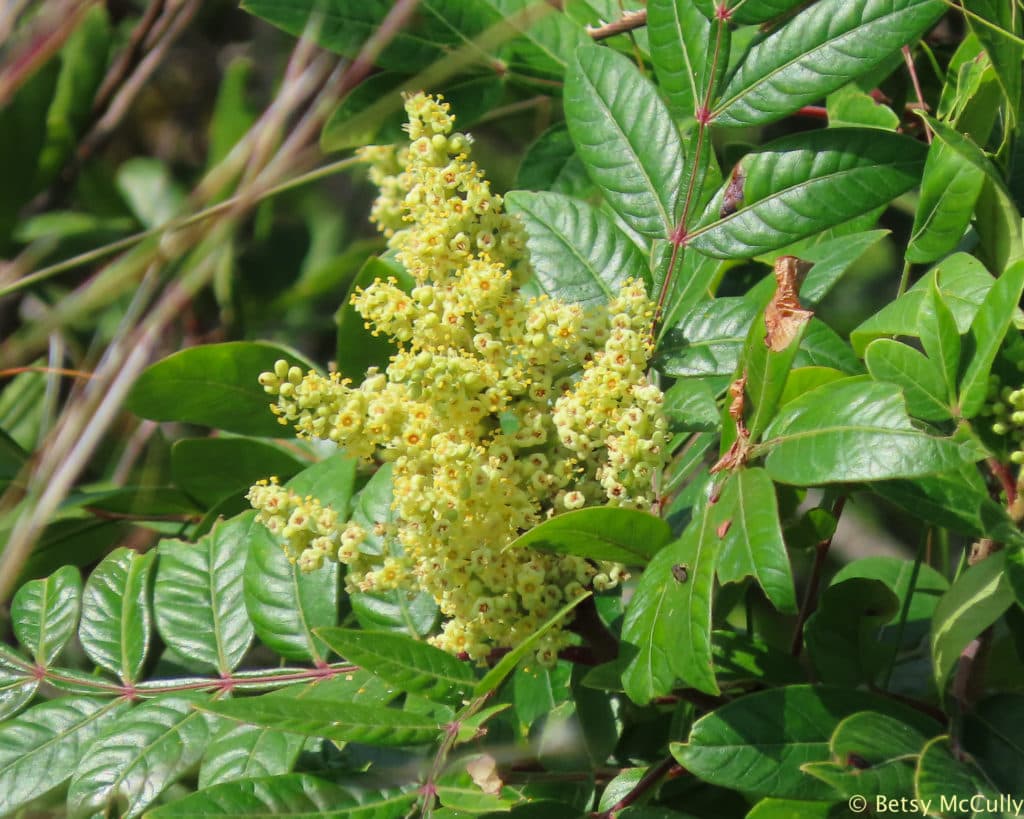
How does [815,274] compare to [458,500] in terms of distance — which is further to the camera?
[815,274]

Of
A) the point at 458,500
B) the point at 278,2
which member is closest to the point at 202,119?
the point at 278,2

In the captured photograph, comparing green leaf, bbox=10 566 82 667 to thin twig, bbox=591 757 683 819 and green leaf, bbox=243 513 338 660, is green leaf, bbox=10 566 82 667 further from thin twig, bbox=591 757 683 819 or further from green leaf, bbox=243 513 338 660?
thin twig, bbox=591 757 683 819

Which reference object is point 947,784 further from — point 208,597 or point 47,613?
point 47,613

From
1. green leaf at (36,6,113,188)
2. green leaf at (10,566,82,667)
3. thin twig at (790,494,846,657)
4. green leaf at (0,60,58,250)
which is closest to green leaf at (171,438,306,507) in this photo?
green leaf at (10,566,82,667)

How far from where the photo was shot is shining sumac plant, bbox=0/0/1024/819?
3.13 feet

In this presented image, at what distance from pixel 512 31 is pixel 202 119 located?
2480mm

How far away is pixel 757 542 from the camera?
0.87 metres

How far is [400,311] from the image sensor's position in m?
1.05

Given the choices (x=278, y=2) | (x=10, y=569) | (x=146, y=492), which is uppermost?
(x=278, y=2)

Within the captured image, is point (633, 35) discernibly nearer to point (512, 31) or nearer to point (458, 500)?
point (512, 31)

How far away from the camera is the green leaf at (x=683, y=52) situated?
1210mm

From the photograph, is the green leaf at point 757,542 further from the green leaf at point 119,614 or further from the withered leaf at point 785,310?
the green leaf at point 119,614

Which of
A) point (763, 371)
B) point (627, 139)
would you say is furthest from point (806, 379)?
point (627, 139)

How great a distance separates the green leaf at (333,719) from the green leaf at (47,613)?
0.44 metres
